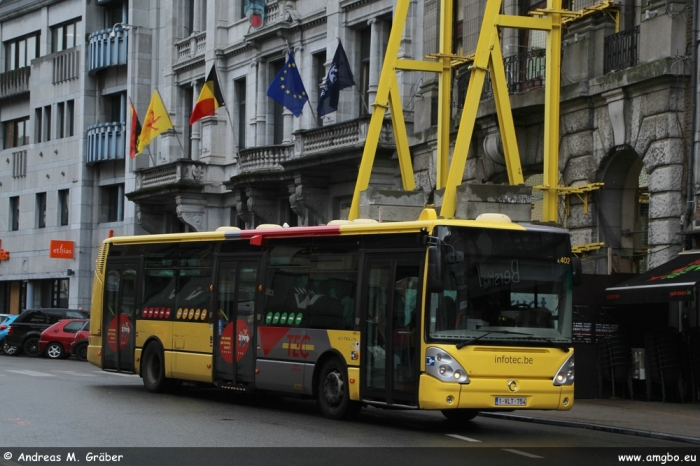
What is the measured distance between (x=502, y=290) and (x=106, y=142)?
124 ft

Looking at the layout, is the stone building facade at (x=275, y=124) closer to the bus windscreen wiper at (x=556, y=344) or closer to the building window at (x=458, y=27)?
the building window at (x=458, y=27)

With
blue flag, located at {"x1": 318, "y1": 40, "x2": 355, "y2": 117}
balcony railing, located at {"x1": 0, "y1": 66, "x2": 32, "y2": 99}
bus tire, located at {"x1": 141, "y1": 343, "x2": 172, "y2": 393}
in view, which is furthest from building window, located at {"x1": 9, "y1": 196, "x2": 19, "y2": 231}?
bus tire, located at {"x1": 141, "y1": 343, "x2": 172, "y2": 393}

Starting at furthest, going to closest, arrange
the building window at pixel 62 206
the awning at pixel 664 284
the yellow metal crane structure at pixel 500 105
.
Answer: the building window at pixel 62 206 < the yellow metal crane structure at pixel 500 105 < the awning at pixel 664 284

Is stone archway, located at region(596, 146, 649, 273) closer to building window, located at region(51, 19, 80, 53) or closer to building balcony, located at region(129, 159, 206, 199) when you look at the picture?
building balcony, located at region(129, 159, 206, 199)

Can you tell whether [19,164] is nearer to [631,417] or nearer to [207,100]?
[207,100]

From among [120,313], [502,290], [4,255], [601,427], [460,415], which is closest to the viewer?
[502,290]

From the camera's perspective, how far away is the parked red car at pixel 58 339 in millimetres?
39188

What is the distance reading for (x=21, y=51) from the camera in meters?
60.5

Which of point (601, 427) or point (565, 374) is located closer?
point (565, 374)

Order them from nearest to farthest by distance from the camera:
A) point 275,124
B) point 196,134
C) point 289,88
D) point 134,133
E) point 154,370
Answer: point 154,370
point 289,88
point 275,124
point 134,133
point 196,134

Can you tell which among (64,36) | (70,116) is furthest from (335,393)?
(64,36)

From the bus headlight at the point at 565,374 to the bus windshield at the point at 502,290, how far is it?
11.2 inches

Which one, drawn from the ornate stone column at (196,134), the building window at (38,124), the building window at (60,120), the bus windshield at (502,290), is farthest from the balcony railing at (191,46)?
the bus windshield at (502,290)

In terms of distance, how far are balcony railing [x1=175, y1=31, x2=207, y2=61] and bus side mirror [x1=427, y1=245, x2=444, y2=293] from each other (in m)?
30.2
